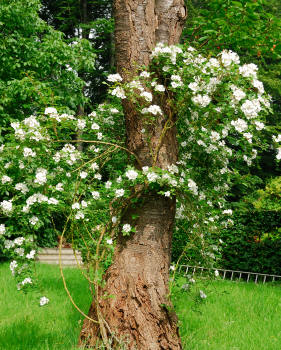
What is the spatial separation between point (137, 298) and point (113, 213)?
700mm

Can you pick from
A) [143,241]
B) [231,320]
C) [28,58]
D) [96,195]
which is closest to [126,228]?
[143,241]

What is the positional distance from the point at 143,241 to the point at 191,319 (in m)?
1.66

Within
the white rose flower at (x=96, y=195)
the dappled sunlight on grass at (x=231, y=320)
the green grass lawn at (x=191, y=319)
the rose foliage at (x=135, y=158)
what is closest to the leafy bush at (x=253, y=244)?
the green grass lawn at (x=191, y=319)

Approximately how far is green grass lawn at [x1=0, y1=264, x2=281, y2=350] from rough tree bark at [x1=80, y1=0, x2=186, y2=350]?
39 cm

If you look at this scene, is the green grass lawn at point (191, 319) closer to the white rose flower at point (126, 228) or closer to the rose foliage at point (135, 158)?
the rose foliage at point (135, 158)

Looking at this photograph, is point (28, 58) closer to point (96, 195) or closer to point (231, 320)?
point (96, 195)

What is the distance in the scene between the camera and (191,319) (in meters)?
4.20

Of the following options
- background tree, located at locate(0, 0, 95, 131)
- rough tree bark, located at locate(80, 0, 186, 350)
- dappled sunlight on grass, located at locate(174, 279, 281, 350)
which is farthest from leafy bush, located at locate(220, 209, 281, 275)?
rough tree bark, located at locate(80, 0, 186, 350)

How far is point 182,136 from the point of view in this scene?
11.5ft

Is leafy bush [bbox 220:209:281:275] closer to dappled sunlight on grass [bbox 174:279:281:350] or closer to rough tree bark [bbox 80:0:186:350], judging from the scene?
dappled sunlight on grass [bbox 174:279:281:350]

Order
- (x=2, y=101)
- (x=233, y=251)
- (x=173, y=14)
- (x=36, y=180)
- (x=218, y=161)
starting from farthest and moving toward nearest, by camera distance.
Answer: (x=233, y=251) < (x=2, y=101) < (x=218, y=161) < (x=173, y=14) < (x=36, y=180)

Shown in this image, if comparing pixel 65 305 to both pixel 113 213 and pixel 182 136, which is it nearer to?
pixel 113 213

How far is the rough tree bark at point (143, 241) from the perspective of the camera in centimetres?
294

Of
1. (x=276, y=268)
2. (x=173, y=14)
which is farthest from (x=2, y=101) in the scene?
(x=276, y=268)
